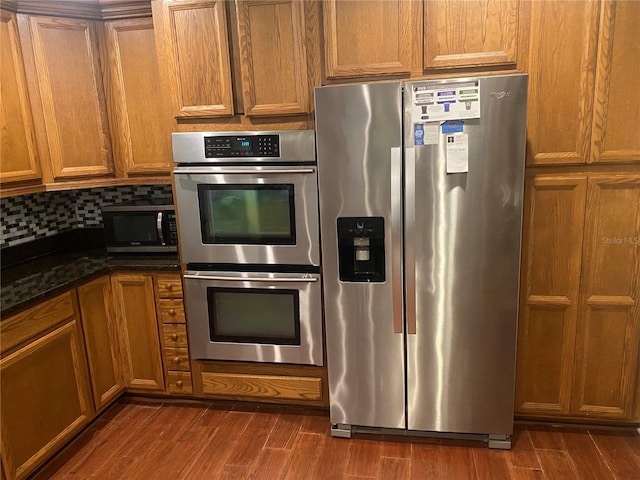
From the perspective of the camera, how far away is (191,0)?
7.71ft

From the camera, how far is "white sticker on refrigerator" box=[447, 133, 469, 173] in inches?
80.2

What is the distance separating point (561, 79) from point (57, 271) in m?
2.68

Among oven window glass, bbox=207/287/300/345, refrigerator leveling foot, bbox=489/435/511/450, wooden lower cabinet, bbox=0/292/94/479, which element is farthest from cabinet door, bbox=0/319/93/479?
refrigerator leveling foot, bbox=489/435/511/450

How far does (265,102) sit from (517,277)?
4.81ft

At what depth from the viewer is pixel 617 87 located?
2.12 meters

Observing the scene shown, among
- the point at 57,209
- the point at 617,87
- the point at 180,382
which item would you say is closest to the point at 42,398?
the point at 180,382

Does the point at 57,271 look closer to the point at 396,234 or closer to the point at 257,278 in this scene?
the point at 257,278

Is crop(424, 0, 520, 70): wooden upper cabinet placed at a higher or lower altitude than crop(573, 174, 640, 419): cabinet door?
higher

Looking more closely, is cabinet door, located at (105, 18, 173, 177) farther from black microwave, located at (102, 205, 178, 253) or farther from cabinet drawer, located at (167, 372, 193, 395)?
cabinet drawer, located at (167, 372, 193, 395)

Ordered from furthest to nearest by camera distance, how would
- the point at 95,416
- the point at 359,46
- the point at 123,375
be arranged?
the point at 123,375 → the point at 95,416 → the point at 359,46

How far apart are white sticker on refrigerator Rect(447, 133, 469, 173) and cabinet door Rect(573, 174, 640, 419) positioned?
0.65 m

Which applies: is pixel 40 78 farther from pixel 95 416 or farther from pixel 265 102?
pixel 95 416

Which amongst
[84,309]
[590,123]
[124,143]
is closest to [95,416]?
[84,309]

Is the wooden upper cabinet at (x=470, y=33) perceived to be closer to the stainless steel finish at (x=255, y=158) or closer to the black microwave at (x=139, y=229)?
the stainless steel finish at (x=255, y=158)
